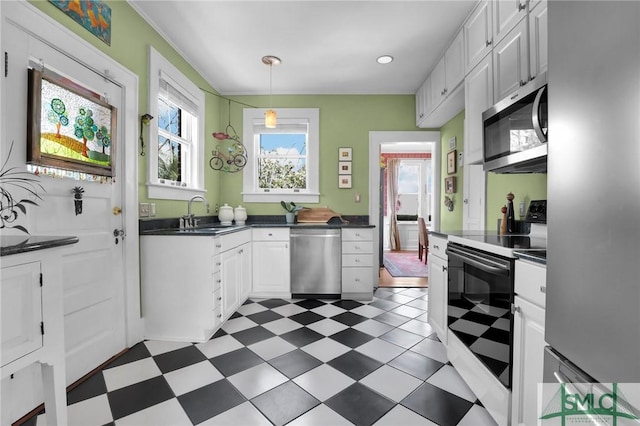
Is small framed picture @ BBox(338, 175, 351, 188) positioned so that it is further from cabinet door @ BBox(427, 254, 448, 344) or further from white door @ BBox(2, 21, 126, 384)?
white door @ BBox(2, 21, 126, 384)

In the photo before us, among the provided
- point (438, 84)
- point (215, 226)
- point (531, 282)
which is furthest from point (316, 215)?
point (531, 282)

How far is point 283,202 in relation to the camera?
142 inches

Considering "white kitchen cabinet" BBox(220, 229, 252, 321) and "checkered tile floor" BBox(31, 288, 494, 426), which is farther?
"white kitchen cabinet" BBox(220, 229, 252, 321)

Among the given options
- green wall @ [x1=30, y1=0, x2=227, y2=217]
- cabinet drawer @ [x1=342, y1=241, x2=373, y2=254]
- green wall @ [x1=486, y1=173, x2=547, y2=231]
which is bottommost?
cabinet drawer @ [x1=342, y1=241, x2=373, y2=254]

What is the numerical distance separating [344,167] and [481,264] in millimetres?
2565

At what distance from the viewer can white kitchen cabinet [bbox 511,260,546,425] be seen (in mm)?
1055

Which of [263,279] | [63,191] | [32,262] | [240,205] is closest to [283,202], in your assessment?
[240,205]

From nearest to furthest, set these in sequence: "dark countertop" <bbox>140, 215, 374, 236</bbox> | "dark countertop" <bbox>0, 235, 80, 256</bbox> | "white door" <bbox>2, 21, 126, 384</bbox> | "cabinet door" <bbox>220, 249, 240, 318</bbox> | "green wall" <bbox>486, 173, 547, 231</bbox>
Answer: "dark countertop" <bbox>0, 235, 80, 256</bbox>
"white door" <bbox>2, 21, 126, 384</bbox>
"green wall" <bbox>486, 173, 547, 231</bbox>
"dark countertop" <bbox>140, 215, 374, 236</bbox>
"cabinet door" <bbox>220, 249, 240, 318</bbox>

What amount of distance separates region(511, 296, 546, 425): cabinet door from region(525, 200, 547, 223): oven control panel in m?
0.88

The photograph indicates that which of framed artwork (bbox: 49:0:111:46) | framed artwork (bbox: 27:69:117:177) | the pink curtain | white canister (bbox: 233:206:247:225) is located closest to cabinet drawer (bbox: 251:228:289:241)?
white canister (bbox: 233:206:247:225)

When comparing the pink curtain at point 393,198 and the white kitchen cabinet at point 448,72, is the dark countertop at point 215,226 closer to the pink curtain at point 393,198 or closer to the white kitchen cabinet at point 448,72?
the white kitchen cabinet at point 448,72

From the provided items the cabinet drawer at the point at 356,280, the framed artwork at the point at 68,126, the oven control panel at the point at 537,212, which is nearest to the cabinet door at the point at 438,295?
the oven control panel at the point at 537,212

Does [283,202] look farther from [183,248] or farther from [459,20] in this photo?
[459,20]

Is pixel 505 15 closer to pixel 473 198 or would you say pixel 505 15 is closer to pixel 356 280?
pixel 473 198
